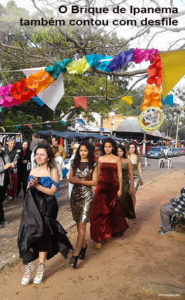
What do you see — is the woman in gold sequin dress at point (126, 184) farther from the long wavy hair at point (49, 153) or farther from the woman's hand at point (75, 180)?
the long wavy hair at point (49, 153)

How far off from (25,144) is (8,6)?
531cm

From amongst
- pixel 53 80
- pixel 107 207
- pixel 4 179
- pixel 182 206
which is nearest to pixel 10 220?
pixel 4 179

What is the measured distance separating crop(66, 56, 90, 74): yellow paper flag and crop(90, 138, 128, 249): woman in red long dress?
1.49m

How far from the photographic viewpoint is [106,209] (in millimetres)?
4625

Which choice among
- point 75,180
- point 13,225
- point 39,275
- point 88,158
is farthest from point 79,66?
point 39,275

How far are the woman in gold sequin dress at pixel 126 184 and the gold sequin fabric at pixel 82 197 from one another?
176cm

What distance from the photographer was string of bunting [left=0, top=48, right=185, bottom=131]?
13.1ft

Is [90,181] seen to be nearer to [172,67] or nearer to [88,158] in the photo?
[88,158]

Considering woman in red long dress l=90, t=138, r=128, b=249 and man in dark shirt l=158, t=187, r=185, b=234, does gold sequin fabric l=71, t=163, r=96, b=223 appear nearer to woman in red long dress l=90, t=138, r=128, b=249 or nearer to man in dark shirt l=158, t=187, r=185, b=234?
woman in red long dress l=90, t=138, r=128, b=249

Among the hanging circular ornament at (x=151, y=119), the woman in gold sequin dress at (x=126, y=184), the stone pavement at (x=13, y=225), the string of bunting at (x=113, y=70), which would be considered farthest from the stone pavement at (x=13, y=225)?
the hanging circular ornament at (x=151, y=119)

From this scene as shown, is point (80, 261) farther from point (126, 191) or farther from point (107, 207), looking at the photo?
point (126, 191)

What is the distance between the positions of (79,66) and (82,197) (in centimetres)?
269

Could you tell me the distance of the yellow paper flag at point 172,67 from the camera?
3947 millimetres

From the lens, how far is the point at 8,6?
31.4ft
